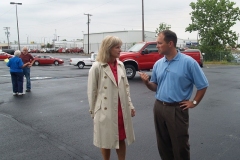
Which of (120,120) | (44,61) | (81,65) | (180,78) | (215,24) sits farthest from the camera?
(215,24)

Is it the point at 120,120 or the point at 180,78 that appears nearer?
the point at 180,78

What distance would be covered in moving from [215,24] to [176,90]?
3434 centimetres

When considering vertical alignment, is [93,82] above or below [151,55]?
below

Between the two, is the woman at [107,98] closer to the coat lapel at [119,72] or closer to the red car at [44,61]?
the coat lapel at [119,72]

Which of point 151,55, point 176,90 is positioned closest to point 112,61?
point 176,90

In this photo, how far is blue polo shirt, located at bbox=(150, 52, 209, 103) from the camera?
3006 millimetres

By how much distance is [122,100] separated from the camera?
334cm

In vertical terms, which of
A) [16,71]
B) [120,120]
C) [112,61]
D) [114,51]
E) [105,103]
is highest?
[114,51]

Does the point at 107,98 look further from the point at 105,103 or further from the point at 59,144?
the point at 59,144

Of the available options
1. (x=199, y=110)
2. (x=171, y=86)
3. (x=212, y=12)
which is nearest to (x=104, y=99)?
(x=171, y=86)

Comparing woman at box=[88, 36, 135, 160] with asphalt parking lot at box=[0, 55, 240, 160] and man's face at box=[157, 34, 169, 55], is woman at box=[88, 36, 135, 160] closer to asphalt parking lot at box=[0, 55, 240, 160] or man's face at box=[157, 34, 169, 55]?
man's face at box=[157, 34, 169, 55]

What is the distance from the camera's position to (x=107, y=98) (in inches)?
128

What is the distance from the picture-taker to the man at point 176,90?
302 cm

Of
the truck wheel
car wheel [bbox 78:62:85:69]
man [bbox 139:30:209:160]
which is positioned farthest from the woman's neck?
car wheel [bbox 78:62:85:69]
